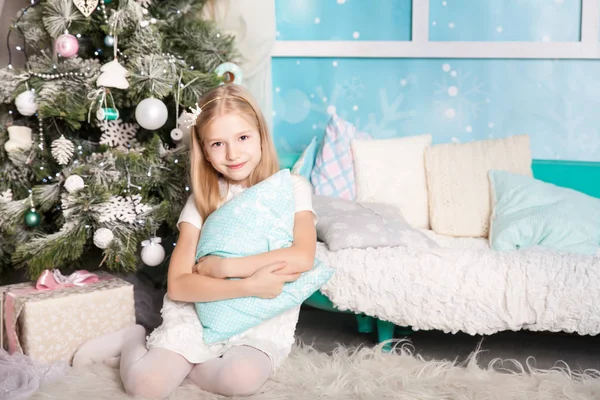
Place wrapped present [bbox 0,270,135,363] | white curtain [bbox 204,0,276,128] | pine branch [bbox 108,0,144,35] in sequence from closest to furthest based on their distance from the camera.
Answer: wrapped present [bbox 0,270,135,363] → pine branch [bbox 108,0,144,35] → white curtain [bbox 204,0,276,128]

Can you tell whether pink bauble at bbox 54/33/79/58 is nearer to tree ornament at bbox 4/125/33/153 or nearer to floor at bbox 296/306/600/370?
tree ornament at bbox 4/125/33/153

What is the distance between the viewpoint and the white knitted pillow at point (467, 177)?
2355 mm

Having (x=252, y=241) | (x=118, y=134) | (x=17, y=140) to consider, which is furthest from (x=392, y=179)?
(x=17, y=140)

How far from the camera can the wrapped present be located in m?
1.86

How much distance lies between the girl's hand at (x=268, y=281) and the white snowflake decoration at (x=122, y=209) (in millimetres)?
620

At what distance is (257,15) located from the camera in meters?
2.68

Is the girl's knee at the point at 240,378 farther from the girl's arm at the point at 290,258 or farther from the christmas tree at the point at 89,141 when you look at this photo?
the christmas tree at the point at 89,141

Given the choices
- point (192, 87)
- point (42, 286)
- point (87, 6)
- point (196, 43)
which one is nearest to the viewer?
point (42, 286)

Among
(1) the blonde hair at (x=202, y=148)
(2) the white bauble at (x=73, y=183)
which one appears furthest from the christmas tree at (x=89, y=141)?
(1) the blonde hair at (x=202, y=148)

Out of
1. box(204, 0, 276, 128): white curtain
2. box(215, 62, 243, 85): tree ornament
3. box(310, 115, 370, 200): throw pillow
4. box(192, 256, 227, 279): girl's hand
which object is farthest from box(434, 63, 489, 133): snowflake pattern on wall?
box(192, 256, 227, 279): girl's hand

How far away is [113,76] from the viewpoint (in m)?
2.07

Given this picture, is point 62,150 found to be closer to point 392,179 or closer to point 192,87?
point 192,87

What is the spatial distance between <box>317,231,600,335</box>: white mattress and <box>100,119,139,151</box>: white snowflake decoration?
0.83 metres

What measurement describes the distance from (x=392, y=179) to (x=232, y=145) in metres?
0.90
